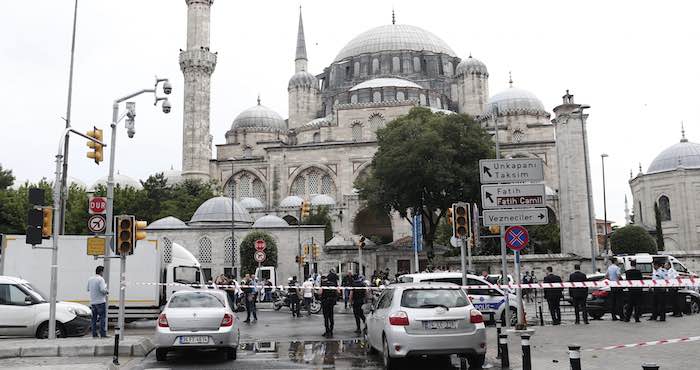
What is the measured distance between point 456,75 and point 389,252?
1344 inches

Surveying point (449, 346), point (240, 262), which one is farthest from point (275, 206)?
point (449, 346)

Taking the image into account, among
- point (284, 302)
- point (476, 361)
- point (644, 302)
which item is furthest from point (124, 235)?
point (644, 302)

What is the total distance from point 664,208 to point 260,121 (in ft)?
131

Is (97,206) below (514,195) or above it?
above

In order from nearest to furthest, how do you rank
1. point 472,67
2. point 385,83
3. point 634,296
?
point 634,296
point 385,83
point 472,67

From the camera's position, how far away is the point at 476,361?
30.8 ft

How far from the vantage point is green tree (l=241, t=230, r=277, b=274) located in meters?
39.2

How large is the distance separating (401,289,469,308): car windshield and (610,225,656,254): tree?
116 feet

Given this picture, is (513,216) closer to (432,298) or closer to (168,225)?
(432,298)

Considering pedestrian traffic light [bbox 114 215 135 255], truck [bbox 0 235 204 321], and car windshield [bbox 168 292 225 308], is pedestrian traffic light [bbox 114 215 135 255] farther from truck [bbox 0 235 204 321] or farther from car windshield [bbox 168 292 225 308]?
truck [bbox 0 235 204 321]

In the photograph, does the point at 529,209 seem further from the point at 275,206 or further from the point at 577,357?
the point at 275,206

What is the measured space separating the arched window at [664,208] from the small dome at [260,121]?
3731cm

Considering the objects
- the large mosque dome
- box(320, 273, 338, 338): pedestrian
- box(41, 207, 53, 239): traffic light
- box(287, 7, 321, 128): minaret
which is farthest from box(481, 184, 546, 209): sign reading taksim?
the large mosque dome

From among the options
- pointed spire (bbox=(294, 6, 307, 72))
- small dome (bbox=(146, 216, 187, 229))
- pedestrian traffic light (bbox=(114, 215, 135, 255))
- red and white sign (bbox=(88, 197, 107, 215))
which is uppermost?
pointed spire (bbox=(294, 6, 307, 72))
